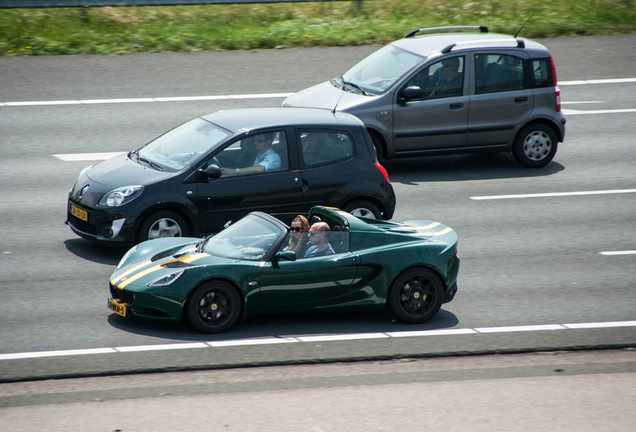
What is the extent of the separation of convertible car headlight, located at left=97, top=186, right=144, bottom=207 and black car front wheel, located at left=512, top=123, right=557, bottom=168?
731 cm

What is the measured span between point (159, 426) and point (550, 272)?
19.3 feet

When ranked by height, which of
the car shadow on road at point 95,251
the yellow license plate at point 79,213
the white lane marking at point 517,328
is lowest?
the white lane marking at point 517,328

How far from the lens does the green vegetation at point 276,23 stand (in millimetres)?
20125

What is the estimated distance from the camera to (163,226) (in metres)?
11.0

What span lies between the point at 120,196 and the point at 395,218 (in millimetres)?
3953

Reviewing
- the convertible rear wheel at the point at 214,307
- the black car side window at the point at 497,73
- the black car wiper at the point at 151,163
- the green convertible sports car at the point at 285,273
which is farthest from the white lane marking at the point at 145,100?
the convertible rear wheel at the point at 214,307

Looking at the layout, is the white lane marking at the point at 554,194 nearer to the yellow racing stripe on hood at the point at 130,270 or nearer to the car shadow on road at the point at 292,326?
the car shadow on road at the point at 292,326

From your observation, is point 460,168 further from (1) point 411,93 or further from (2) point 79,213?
(2) point 79,213

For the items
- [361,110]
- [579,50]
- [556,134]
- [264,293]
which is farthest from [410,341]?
[579,50]

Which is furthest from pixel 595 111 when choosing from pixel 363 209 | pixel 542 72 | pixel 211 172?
pixel 211 172

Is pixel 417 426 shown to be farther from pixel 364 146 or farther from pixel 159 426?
pixel 364 146

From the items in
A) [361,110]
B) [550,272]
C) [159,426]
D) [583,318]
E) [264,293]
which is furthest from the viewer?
[361,110]

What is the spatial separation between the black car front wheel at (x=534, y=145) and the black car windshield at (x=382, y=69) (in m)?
2.24

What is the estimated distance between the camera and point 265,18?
22016 millimetres
